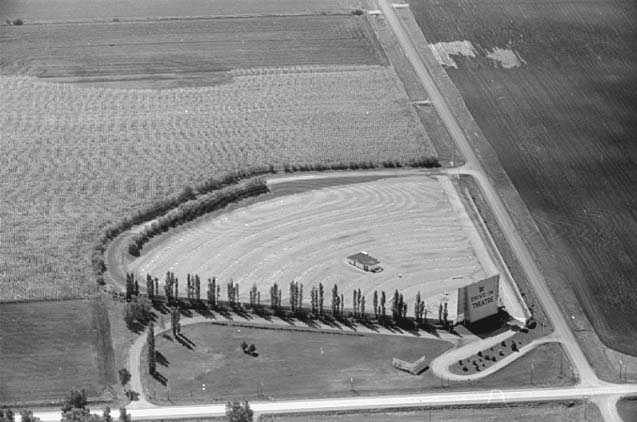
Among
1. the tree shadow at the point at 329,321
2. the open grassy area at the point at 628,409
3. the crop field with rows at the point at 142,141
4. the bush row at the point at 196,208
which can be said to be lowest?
the open grassy area at the point at 628,409

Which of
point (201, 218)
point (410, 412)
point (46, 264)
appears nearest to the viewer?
point (410, 412)

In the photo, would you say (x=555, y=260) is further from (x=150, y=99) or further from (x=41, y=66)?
(x=41, y=66)

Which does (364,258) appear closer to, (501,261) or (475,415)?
(501,261)

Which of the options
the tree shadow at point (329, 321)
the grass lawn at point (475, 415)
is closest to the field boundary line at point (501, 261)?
the grass lawn at point (475, 415)

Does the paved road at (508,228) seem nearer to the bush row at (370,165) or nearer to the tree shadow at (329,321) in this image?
the bush row at (370,165)

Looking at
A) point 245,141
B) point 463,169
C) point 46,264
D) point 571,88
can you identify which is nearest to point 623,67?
point 571,88

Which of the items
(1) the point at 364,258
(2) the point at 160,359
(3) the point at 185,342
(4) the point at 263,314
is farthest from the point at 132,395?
(1) the point at 364,258
